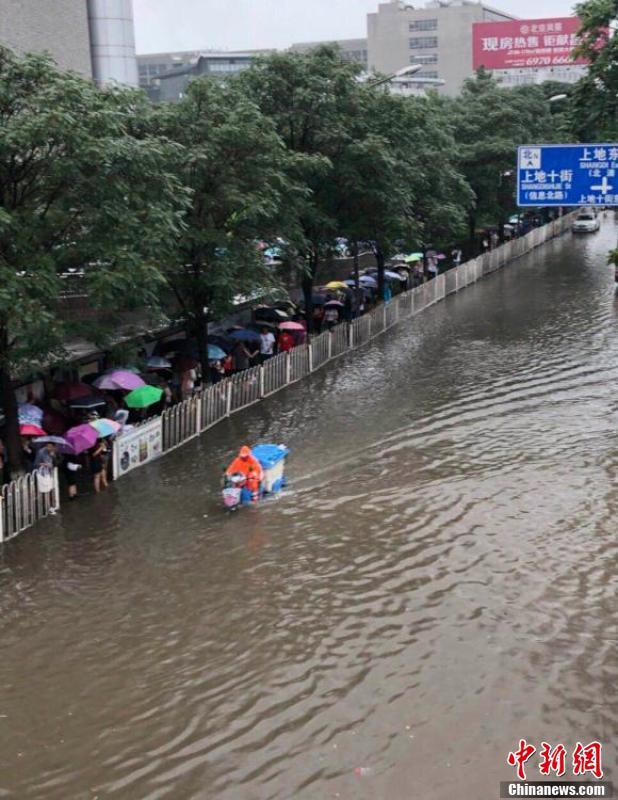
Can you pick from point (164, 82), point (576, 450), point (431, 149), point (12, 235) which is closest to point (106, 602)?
point (12, 235)

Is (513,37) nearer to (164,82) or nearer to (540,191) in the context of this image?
(164,82)

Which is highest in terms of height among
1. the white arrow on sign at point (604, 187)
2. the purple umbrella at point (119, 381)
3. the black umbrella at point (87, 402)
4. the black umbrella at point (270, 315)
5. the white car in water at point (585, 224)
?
the white arrow on sign at point (604, 187)

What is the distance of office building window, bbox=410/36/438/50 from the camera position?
Answer: 4473 inches

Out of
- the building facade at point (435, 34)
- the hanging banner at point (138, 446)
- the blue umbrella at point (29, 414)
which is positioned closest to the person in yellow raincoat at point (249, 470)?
the hanging banner at point (138, 446)

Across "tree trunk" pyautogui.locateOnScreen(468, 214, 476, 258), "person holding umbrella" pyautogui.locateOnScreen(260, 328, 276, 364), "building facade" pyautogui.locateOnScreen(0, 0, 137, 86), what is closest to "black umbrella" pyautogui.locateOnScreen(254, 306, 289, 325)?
"person holding umbrella" pyautogui.locateOnScreen(260, 328, 276, 364)

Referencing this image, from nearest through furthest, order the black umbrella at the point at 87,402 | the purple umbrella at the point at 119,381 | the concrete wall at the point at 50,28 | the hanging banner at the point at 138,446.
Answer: the hanging banner at the point at 138,446, the black umbrella at the point at 87,402, the purple umbrella at the point at 119,381, the concrete wall at the point at 50,28

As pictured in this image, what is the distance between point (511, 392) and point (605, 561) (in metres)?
10.2

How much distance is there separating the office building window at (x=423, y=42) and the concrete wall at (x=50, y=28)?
258 ft

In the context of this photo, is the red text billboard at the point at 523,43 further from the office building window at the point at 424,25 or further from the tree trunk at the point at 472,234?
the tree trunk at the point at 472,234

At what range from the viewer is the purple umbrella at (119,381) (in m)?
18.5

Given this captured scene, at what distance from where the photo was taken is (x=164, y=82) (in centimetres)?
12075

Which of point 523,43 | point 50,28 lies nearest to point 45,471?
point 50,28

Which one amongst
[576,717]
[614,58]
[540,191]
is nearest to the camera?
[576,717]

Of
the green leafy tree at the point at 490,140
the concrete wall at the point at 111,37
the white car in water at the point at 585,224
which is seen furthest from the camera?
the white car in water at the point at 585,224
